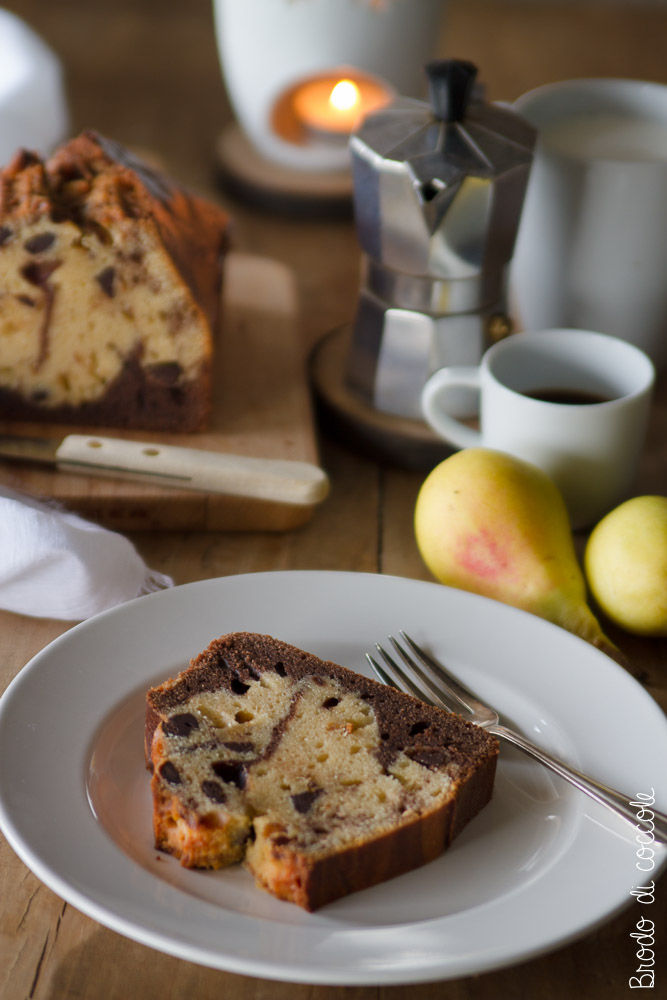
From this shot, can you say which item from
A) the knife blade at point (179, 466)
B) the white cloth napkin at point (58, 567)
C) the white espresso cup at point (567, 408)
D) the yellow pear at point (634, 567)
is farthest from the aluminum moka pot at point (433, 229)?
the white cloth napkin at point (58, 567)

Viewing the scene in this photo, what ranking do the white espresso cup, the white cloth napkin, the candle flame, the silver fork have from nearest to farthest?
the silver fork < the white cloth napkin < the white espresso cup < the candle flame

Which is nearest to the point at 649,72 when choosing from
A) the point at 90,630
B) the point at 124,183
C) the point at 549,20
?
the point at 549,20

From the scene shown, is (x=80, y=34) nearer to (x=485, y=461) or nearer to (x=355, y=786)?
(x=485, y=461)

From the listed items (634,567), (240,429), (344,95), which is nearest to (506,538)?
(634,567)

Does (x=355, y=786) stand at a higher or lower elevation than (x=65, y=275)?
lower

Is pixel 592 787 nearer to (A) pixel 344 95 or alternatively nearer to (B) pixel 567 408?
(B) pixel 567 408

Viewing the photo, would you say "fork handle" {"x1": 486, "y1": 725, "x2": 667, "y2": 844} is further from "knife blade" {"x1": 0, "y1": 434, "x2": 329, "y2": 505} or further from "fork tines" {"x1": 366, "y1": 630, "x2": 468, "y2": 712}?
"knife blade" {"x1": 0, "y1": 434, "x2": 329, "y2": 505}

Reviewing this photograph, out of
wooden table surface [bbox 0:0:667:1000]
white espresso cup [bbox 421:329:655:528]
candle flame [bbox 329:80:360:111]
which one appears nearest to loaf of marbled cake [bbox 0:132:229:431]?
wooden table surface [bbox 0:0:667:1000]
